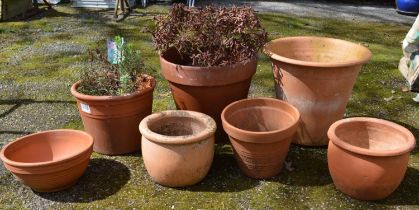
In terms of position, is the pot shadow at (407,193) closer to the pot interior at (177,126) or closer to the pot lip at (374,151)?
the pot lip at (374,151)

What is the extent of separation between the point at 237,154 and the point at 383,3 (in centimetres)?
773

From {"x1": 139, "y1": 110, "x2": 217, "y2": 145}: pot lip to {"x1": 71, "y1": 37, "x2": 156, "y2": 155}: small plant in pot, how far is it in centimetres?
24

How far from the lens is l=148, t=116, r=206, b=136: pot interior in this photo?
296 cm

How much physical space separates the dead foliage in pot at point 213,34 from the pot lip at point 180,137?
15.2 inches

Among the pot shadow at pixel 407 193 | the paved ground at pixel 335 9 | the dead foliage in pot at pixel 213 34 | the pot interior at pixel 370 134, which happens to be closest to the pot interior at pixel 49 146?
the dead foliage in pot at pixel 213 34

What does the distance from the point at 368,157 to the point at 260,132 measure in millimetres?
656

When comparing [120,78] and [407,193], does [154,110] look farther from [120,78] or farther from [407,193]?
[407,193]

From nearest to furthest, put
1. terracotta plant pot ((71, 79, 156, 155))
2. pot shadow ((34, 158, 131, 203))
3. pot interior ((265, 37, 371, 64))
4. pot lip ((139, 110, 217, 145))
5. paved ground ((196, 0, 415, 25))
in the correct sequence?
1. pot lip ((139, 110, 217, 145))
2. pot shadow ((34, 158, 131, 203))
3. terracotta plant pot ((71, 79, 156, 155))
4. pot interior ((265, 37, 371, 64))
5. paved ground ((196, 0, 415, 25))

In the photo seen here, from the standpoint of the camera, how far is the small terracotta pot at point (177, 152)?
2662 millimetres

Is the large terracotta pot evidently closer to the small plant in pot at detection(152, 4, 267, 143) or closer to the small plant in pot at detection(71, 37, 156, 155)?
the small plant in pot at detection(152, 4, 267, 143)

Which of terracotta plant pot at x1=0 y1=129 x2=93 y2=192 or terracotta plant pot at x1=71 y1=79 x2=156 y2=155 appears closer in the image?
terracotta plant pot at x1=0 y1=129 x2=93 y2=192

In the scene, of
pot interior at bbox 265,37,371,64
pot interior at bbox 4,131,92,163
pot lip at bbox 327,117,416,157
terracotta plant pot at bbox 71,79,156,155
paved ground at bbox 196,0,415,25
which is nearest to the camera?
pot lip at bbox 327,117,416,157

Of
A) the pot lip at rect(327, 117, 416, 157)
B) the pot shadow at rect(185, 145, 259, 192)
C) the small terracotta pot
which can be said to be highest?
the pot lip at rect(327, 117, 416, 157)

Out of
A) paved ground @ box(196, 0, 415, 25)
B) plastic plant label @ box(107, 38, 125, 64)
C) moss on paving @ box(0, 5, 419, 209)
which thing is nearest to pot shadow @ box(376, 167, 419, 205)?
moss on paving @ box(0, 5, 419, 209)
